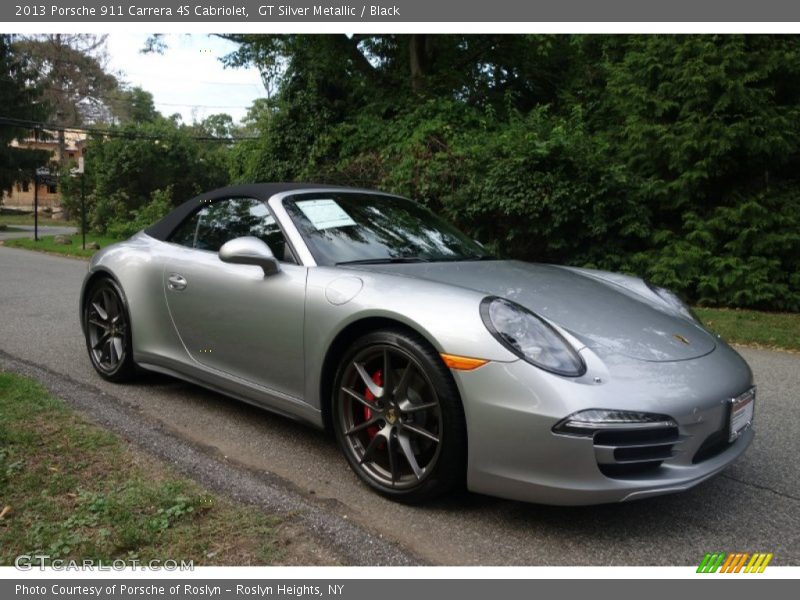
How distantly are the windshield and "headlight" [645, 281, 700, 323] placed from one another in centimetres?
94

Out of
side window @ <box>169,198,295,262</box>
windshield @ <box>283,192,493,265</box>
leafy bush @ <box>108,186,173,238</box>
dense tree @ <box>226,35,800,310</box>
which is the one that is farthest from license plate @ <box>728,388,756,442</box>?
leafy bush @ <box>108,186,173,238</box>

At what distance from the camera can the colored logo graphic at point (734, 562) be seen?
2.32 m

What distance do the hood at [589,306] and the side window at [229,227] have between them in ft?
2.07

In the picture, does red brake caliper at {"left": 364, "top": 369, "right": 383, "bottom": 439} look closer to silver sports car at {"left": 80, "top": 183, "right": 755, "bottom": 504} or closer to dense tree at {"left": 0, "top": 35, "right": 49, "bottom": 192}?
silver sports car at {"left": 80, "top": 183, "right": 755, "bottom": 504}

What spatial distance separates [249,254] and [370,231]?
692mm

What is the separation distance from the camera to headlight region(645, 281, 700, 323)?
3.38 m

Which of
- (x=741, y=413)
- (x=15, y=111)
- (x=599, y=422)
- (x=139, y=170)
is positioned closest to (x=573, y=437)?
(x=599, y=422)

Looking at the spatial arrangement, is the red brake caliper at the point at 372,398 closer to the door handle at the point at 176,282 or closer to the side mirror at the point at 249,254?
the side mirror at the point at 249,254

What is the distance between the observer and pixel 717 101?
9594mm

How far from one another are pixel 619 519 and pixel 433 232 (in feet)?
6.26

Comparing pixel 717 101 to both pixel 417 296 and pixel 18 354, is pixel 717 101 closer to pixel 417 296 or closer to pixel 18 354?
pixel 417 296

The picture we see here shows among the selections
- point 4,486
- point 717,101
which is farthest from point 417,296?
point 717,101

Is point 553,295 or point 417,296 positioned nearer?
point 417,296

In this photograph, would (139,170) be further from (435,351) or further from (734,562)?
(734,562)
